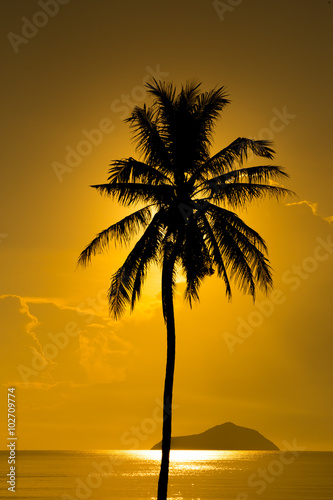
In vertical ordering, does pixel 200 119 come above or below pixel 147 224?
above

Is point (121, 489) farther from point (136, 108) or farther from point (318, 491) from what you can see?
point (136, 108)

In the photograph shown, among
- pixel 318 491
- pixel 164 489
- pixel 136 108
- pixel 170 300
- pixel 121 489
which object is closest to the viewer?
pixel 164 489

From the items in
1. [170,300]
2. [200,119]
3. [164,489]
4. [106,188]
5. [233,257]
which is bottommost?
[164,489]

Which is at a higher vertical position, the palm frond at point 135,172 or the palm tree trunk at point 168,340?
the palm frond at point 135,172

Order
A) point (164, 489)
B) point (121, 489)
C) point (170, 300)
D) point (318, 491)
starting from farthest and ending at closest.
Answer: point (121, 489)
point (318, 491)
point (170, 300)
point (164, 489)

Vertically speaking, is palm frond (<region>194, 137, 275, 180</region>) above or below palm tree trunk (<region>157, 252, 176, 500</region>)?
above

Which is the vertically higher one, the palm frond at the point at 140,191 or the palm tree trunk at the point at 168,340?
the palm frond at the point at 140,191

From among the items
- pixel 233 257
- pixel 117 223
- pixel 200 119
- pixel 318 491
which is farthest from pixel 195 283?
pixel 318 491

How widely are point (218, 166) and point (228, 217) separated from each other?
1924 mm

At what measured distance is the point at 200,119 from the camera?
25.0m

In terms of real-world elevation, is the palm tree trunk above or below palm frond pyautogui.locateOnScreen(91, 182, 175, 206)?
below

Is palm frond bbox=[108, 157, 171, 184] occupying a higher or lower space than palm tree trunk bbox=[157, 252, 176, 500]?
higher

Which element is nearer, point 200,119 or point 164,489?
point 164,489

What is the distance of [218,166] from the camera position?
24984mm
